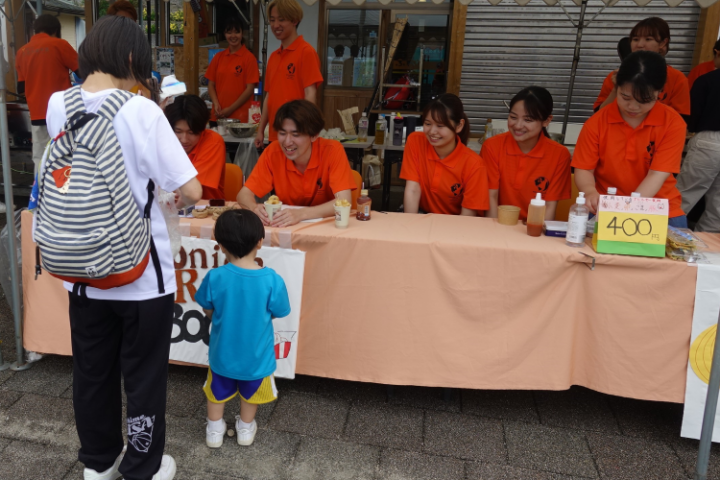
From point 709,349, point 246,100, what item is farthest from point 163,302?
point 246,100

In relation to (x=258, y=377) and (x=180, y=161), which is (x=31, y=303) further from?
(x=180, y=161)

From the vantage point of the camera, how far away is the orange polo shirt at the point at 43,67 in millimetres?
5355

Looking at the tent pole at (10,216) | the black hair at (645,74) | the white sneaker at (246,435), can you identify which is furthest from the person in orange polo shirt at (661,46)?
the tent pole at (10,216)

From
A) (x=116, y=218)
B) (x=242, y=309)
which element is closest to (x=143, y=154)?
(x=116, y=218)

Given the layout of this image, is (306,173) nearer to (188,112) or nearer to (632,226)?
(188,112)

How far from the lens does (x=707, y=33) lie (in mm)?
6246

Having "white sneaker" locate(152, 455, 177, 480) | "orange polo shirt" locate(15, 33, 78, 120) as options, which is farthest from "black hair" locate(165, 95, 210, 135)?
"orange polo shirt" locate(15, 33, 78, 120)

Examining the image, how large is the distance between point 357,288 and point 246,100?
3.68 m

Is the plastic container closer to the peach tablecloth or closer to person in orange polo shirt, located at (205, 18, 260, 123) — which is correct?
the peach tablecloth

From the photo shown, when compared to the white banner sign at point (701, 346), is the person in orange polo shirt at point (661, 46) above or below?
above

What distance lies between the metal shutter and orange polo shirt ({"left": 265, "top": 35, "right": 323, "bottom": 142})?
9.26 ft

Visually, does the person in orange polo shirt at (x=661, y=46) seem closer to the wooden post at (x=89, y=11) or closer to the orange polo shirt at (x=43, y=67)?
the orange polo shirt at (x=43, y=67)

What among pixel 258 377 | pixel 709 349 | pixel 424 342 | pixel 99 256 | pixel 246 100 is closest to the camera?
pixel 99 256

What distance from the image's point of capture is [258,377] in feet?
7.30
